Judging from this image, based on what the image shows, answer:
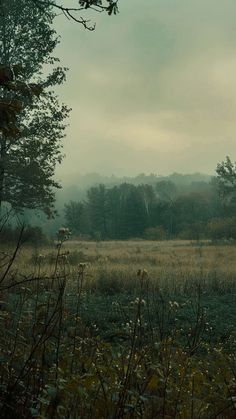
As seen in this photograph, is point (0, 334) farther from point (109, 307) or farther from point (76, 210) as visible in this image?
point (76, 210)

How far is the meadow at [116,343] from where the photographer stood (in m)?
2.19

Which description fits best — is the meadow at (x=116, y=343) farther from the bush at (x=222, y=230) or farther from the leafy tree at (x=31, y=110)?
the bush at (x=222, y=230)

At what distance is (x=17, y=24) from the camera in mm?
19641

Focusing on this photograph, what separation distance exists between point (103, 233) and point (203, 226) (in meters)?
17.1

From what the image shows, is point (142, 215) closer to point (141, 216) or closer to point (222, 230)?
point (141, 216)

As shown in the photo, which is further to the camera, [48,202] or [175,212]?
[175,212]

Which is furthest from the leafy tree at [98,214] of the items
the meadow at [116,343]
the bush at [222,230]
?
the meadow at [116,343]

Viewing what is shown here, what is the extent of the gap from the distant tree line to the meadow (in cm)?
4153

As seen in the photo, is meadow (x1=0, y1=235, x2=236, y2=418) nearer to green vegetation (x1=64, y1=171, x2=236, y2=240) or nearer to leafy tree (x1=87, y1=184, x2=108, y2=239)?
green vegetation (x1=64, y1=171, x2=236, y2=240)

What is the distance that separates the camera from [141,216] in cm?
6588

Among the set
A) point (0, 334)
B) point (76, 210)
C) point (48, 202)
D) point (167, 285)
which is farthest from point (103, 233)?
point (0, 334)

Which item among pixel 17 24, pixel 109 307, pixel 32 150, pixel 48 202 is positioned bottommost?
pixel 109 307

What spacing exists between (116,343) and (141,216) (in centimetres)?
5986

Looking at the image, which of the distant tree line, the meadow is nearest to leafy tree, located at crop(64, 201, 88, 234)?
the distant tree line
